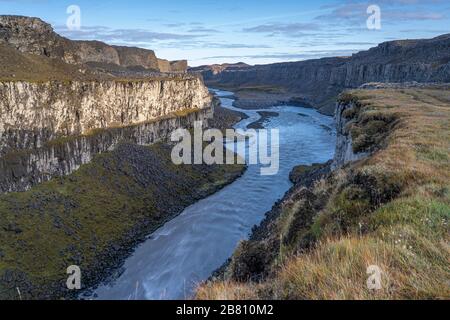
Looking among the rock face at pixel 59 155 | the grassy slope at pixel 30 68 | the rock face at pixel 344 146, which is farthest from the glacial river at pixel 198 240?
the grassy slope at pixel 30 68

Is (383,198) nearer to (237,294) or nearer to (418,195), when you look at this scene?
(418,195)

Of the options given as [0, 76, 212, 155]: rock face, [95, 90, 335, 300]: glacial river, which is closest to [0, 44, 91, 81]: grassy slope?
[0, 76, 212, 155]: rock face

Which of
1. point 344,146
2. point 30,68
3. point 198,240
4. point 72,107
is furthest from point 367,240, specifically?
point 30,68

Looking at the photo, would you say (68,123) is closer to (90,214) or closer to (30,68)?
(30,68)

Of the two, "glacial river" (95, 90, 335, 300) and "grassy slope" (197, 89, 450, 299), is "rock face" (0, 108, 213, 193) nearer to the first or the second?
"glacial river" (95, 90, 335, 300)

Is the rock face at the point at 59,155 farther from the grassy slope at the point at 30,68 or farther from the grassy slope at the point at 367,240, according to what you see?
the grassy slope at the point at 367,240
